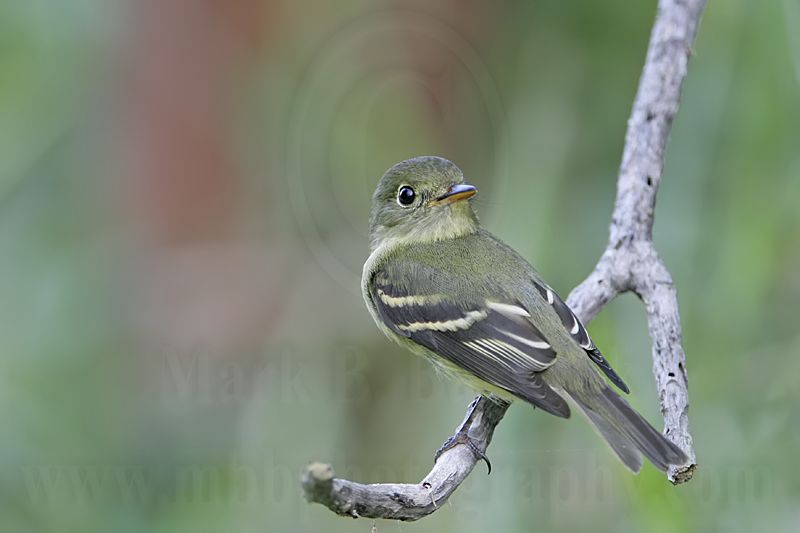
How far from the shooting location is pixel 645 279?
3543 millimetres

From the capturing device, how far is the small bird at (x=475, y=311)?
328 cm

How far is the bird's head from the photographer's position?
13.3 feet

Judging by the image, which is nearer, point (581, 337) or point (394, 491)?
point (394, 491)

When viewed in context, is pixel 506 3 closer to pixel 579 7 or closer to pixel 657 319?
pixel 579 7

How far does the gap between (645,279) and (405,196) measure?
3.63 ft

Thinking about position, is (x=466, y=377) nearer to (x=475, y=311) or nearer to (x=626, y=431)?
(x=475, y=311)

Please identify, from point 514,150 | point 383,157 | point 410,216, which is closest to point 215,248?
point 383,157

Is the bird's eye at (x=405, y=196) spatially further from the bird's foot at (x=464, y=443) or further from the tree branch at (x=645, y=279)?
the bird's foot at (x=464, y=443)

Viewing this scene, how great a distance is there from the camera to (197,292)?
6.14 m

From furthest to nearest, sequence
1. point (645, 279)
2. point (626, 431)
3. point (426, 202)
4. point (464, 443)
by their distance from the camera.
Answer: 1. point (426, 202)
2. point (645, 279)
3. point (464, 443)
4. point (626, 431)

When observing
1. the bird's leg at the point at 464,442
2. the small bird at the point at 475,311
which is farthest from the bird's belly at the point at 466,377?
the bird's leg at the point at 464,442

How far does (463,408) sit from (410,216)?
3.00ft

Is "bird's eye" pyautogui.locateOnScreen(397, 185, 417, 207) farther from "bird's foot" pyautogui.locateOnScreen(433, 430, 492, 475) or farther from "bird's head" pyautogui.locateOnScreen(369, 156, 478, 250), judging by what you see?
"bird's foot" pyautogui.locateOnScreen(433, 430, 492, 475)

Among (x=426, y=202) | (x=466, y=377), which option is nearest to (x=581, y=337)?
(x=466, y=377)
